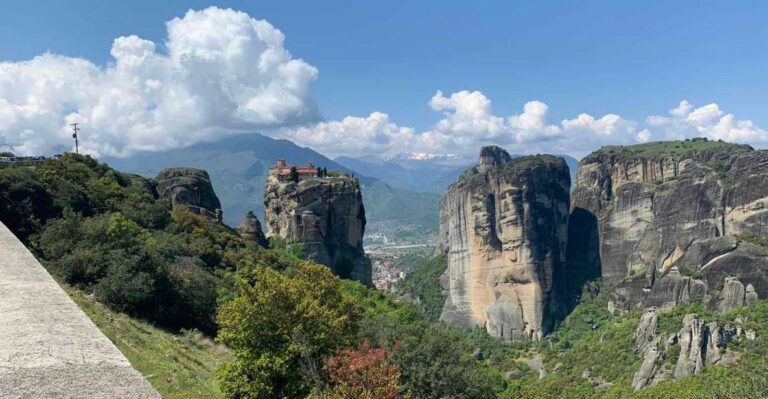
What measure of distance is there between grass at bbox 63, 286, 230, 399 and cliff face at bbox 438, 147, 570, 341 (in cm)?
7544

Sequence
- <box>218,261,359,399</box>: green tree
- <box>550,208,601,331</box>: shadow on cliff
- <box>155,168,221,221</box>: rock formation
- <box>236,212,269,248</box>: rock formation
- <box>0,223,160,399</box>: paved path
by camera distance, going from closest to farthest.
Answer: <box>0,223,160,399</box>: paved path, <box>218,261,359,399</box>: green tree, <box>155,168,221,221</box>: rock formation, <box>236,212,269,248</box>: rock formation, <box>550,208,601,331</box>: shadow on cliff

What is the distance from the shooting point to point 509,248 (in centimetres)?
9075

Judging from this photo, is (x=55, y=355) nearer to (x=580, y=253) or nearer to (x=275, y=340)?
(x=275, y=340)

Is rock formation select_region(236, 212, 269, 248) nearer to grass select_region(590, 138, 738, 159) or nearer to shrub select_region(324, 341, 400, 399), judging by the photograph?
shrub select_region(324, 341, 400, 399)

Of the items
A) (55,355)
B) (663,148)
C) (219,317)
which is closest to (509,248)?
(663,148)

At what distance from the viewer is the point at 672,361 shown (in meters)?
43.9

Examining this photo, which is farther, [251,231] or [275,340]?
[251,231]

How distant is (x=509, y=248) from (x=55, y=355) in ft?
289

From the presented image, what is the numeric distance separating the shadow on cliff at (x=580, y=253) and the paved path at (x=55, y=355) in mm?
96033

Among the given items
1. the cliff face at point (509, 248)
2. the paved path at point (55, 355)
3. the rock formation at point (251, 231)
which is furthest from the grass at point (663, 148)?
the paved path at point (55, 355)

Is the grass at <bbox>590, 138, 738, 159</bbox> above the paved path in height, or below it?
above

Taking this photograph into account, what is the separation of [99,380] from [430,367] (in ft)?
46.3

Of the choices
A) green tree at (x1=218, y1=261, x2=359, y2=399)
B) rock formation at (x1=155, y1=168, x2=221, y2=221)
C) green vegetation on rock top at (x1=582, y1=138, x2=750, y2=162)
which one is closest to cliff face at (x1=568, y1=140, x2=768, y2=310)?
green vegetation on rock top at (x1=582, y1=138, x2=750, y2=162)

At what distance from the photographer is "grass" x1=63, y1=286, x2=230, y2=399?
12.3m
